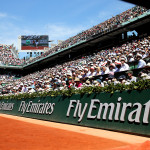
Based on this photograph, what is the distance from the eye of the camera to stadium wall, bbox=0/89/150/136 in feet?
22.9

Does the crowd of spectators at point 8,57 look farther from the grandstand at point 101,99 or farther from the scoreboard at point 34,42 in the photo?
the grandstand at point 101,99

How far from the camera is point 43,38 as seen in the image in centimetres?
6097

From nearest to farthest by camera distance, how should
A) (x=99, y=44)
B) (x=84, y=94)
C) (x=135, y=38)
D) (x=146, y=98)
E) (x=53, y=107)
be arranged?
(x=146, y=98) < (x=84, y=94) < (x=53, y=107) < (x=135, y=38) < (x=99, y=44)

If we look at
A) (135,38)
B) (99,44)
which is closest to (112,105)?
(135,38)

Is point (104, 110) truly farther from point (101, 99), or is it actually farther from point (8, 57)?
point (8, 57)

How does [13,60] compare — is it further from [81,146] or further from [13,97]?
[81,146]

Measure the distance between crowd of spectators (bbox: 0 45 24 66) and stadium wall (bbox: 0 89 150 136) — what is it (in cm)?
4166

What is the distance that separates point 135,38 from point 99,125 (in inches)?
663

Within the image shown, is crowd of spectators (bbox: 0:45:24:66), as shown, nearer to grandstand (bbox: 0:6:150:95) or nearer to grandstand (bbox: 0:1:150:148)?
grandstand (bbox: 0:6:150:95)

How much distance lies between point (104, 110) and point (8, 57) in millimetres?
50176

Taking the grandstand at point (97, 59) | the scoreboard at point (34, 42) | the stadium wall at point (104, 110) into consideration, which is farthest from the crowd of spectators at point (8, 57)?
the stadium wall at point (104, 110)

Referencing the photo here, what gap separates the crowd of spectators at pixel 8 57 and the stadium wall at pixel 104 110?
137 feet

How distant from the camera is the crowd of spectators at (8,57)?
5209 centimetres

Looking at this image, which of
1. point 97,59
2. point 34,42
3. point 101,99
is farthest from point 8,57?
point 101,99
